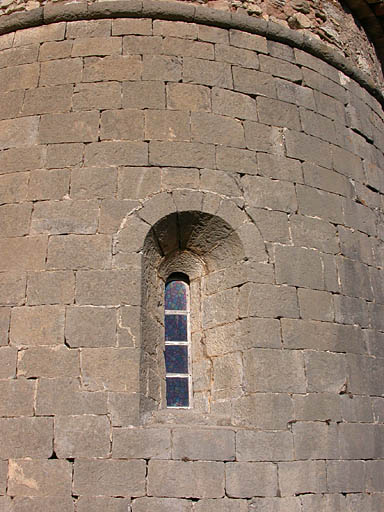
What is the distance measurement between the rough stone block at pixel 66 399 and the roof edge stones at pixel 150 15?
3.37 meters

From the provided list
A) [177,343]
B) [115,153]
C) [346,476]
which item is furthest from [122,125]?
[346,476]

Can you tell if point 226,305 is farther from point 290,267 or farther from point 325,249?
point 325,249

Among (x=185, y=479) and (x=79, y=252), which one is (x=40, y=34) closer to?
(x=79, y=252)

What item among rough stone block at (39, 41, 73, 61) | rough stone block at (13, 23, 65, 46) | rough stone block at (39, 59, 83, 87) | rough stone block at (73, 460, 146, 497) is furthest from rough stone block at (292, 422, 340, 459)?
rough stone block at (13, 23, 65, 46)

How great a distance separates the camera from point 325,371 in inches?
201

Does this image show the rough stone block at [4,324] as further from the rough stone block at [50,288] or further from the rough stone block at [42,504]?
the rough stone block at [42,504]

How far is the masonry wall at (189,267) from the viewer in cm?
458

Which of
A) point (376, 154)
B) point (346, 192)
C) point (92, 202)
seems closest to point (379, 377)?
point (346, 192)

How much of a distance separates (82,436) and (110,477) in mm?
346

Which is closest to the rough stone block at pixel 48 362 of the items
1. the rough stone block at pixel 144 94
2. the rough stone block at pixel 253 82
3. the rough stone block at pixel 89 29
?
the rough stone block at pixel 144 94

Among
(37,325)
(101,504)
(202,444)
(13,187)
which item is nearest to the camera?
(101,504)

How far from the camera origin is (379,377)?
5469mm

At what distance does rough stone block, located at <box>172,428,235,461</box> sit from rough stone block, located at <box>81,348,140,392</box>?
491 mm

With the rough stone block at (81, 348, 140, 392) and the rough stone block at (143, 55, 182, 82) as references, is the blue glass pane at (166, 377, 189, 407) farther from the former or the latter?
the rough stone block at (143, 55, 182, 82)
